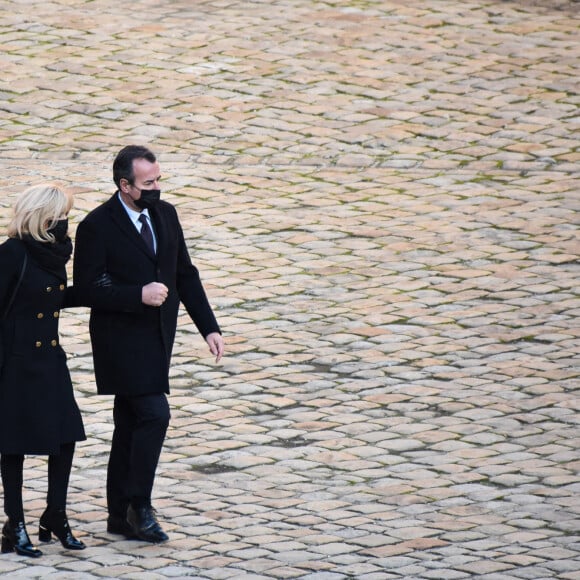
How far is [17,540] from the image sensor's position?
19.7ft

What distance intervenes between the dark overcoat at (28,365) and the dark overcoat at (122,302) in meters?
0.23

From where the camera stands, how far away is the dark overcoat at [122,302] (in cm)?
619

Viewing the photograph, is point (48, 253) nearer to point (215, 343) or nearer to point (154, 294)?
point (154, 294)

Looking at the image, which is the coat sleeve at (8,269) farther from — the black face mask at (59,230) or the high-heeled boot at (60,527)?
the high-heeled boot at (60,527)

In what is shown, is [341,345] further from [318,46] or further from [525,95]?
[318,46]

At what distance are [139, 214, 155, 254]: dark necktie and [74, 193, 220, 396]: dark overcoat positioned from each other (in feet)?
0.09

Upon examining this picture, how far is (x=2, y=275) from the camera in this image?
5945mm

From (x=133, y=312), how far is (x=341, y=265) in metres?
4.52

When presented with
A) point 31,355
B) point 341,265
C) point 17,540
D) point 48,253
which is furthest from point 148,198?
point 341,265

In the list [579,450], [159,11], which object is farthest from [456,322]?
[159,11]

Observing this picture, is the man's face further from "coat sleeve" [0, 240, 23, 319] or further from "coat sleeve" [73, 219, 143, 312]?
"coat sleeve" [0, 240, 23, 319]

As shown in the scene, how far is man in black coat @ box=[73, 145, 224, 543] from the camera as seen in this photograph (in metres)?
6.20

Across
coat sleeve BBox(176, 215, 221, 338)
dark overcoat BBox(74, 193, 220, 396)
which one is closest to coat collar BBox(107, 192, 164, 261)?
dark overcoat BBox(74, 193, 220, 396)

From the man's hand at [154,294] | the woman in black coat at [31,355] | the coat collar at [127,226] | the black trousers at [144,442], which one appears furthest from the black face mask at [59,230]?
the black trousers at [144,442]
